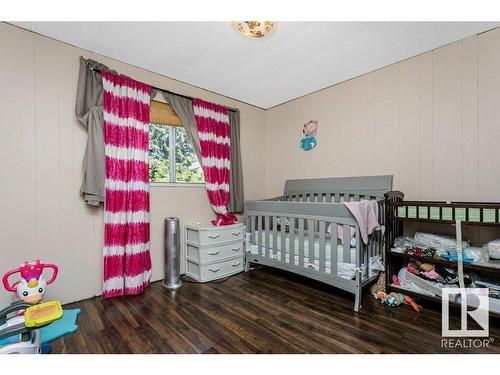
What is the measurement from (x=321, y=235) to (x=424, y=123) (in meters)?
1.41

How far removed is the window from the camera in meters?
2.64

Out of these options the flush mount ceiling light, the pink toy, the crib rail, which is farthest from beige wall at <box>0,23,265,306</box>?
the crib rail

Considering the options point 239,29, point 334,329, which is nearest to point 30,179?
point 239,29

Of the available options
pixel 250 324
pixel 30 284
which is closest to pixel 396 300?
pixel 250 324

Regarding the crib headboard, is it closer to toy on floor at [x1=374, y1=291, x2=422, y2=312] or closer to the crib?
the crib

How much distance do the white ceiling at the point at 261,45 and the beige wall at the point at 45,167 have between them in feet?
0.71

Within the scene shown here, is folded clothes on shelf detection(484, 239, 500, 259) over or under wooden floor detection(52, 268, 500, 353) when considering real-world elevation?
over

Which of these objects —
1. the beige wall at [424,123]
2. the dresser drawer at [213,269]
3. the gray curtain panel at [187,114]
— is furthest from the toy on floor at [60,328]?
the beige wall at [424,123]

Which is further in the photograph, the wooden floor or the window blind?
the window blind

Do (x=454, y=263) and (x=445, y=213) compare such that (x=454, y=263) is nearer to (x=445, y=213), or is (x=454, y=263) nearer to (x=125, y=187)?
(x=445, y=213)

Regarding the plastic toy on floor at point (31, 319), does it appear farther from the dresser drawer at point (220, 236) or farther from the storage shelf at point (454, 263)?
the storage shelf at point (454, 263)

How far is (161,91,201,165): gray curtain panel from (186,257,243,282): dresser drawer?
1.20 metres

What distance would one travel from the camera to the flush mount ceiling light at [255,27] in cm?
180
